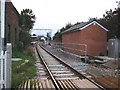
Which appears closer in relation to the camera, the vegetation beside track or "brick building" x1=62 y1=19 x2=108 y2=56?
the vegetation beside track

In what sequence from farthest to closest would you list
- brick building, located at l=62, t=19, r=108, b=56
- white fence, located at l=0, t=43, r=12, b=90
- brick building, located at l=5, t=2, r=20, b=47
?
1. brick building, located at l=62, t=19, r=108, b=56
2. brick building, located at l=5, t=2, r=20, b=47
3. white fence, located at l=0, t=43, r=12, b=90

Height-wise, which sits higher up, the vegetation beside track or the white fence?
the white fence

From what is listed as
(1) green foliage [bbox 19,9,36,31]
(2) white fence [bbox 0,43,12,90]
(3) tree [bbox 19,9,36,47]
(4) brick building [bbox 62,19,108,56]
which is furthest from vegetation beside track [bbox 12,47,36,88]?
(1) green foliage [bbox 19,9,36,31]

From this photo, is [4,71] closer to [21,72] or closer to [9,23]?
[21,72]

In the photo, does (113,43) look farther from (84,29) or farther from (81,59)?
(84,29)

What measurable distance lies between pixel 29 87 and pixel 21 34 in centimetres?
2839

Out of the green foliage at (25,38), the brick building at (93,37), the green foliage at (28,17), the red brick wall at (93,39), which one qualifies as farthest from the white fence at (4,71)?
the green foliage at (28,17)

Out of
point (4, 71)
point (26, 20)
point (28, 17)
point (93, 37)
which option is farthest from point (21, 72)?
point (28, 17)

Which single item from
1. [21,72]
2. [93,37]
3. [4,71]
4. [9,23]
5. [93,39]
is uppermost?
[9,23]

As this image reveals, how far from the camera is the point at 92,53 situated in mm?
27844

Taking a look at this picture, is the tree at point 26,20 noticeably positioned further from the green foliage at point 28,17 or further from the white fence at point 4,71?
the white fence at point 4,71

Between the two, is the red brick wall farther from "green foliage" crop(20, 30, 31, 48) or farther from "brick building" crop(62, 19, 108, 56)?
"green foliage" crop(20, 30, 31, 48)

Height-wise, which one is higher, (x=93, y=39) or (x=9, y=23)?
(x=9, y=23)

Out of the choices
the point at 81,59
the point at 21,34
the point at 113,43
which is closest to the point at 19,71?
the point at 81,59
